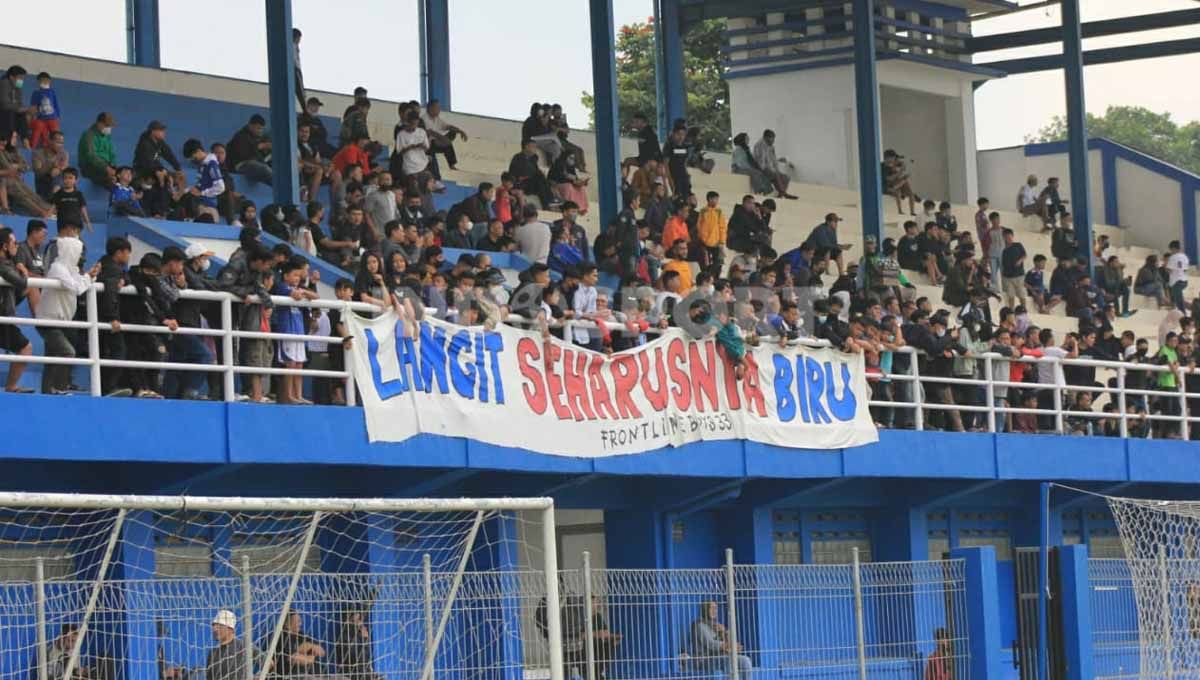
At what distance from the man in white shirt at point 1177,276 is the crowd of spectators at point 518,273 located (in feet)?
10.9

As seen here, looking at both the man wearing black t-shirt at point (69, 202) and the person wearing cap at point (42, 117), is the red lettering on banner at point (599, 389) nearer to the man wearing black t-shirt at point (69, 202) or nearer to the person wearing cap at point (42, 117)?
the man wearing black t-shirt at point (69, 202)

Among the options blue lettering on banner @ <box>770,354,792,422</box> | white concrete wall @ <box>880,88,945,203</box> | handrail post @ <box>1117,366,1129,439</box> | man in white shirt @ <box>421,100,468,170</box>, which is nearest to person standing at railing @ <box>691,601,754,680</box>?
blue lettering on banner @ <box>770,354,792,422</box>

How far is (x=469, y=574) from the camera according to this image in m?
14.3

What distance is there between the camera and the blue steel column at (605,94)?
25.7 meters

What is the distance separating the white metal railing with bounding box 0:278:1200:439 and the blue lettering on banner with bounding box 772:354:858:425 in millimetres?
277

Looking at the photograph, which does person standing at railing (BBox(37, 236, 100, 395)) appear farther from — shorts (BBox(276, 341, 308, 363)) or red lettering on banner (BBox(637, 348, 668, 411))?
red lettering on banner (BBox(637, 348, 668, 411))

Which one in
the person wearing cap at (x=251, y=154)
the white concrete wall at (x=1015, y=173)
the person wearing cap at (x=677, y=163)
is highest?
the white concrete wall at (x=1015, y=173)

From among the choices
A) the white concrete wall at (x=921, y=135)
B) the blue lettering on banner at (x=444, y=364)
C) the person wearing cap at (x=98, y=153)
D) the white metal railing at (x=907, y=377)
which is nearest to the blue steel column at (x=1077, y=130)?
the white metal railing at (x=907, y=377)

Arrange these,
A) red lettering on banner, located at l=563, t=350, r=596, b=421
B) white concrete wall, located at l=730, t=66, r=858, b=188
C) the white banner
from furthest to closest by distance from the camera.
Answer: white concrete wall, located at l=730, t=66, r=858, b=188, red lettering on banner, located at l=563, t=350, r=596, b=421, the white banner

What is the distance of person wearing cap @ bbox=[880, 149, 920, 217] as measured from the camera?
3456cm

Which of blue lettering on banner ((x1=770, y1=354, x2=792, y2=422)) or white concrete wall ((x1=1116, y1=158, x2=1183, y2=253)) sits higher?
white concrete wall ((x1=1116, y1=158, x2=1183, y2=253))

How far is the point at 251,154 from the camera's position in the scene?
76.9 feet

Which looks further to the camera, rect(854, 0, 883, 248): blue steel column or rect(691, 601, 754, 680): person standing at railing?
rect(854, 0, 883, 248): blue steel column

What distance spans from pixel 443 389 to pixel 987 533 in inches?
427
